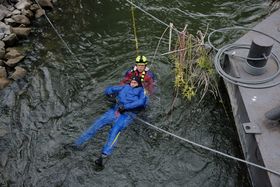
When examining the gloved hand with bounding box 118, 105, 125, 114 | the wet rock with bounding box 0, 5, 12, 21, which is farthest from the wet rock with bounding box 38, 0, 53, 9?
the gloved hand with bounding box 118, 105, 125, 114

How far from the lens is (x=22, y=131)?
668 centimetres

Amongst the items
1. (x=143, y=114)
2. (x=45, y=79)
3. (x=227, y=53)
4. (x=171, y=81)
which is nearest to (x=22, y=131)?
(x=45, y=79)

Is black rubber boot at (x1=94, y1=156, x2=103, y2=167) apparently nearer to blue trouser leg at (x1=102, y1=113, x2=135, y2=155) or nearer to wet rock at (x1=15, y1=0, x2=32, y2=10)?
blue trouser leg at (x1=102, y1=113, x2=135, y2=155)

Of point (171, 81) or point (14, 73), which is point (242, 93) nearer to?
point (171, 81)

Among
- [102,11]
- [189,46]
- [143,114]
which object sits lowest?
[143,114]

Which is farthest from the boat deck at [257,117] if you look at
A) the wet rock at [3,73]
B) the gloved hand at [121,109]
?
the wet rock at [3,73]

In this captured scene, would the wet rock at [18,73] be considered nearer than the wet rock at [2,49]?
→ Yes

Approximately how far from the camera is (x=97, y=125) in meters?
6.48

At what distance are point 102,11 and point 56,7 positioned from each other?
145cm

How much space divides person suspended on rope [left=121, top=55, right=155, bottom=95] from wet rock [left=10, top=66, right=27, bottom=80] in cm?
242

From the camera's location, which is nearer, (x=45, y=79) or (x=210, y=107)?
(x=210, y=107)

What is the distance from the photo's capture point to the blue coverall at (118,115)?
6215 millimetres

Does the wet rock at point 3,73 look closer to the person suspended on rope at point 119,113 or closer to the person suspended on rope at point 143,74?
the person suspended on rope at point 119,113

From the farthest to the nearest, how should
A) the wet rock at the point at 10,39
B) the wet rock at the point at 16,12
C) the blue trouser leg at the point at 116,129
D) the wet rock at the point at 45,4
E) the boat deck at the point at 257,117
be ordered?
the wet rock at the point at 45,4
the wet rock at the point at 16,12
the wet rock at the point at 10,39
the blue trouser leg at the point at 116,129
the boat deck at the point at 257,117
